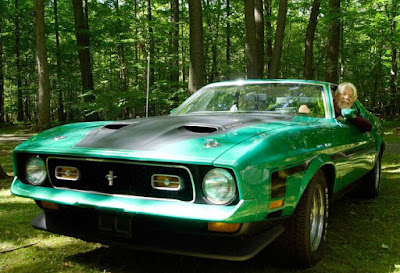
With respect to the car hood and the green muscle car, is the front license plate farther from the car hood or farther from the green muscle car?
the car hood

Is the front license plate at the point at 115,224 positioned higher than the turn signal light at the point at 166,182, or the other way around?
the turn signal light at the point at 166,182

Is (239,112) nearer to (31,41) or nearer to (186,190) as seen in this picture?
(186,190)

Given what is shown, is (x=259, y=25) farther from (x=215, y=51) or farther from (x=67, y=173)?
(x=215, y=51)

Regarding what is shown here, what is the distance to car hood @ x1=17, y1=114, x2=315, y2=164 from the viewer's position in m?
2.02

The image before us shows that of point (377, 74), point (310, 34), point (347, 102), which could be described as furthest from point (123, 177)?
point (377, 74)

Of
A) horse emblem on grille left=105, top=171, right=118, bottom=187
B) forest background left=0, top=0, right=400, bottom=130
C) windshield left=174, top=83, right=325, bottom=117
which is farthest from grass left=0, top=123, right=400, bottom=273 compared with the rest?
forest background left=0, top=0, right=400, bottom=130

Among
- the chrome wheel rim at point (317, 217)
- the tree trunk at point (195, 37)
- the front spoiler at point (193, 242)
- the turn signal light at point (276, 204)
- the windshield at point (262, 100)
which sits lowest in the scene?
the chrome wheel rim at point (317, 217)

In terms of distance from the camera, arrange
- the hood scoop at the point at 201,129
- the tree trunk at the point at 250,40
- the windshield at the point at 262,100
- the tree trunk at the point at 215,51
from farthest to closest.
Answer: the tree trunk at the point at 215,51 → the tree trunk at the point at 250,40 → the windshield at the point at 262,100 → the hood scoop at the point at 201,129

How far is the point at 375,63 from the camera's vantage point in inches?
990

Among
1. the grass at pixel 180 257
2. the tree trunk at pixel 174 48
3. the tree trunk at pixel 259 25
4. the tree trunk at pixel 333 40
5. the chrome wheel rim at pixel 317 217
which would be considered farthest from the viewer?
the tree trunk at pixel 174 48

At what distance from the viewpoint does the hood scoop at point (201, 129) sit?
2438 millimetres

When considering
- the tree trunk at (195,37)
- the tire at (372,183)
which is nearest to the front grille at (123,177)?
the tire at (372,183)

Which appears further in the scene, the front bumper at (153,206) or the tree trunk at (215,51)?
the tree trunk at (215,51)

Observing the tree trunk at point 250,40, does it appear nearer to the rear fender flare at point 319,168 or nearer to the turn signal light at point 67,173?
the rear fender flare at point 319,168
